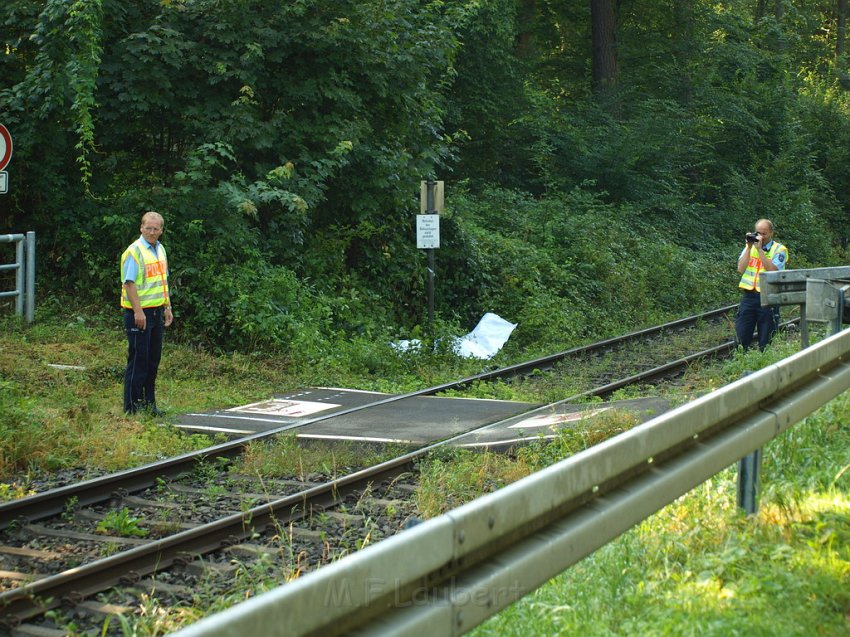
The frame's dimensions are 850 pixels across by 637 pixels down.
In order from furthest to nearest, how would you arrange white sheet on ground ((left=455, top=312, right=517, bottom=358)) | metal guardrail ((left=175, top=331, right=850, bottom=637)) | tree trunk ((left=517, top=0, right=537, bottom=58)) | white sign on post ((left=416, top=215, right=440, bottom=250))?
1. tree trunk ((left=517, top=0, right=537, bottom=58))
2. white sign on post ((left=416, top=215, right=440, bottom=250))
3. white sheet on ground ((left=455, top=312, right=517, bottom=358))
4. metal guardrail ((left=175, top=331, right=850, bottom=637))

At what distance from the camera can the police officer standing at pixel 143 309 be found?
1003 centimetres

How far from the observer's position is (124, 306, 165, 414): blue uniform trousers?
1009 cm

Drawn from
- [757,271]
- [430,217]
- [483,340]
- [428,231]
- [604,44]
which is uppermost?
[604,44]

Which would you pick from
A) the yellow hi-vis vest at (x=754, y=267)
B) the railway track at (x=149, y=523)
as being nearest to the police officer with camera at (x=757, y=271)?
the yellow hi-vis vest at (x=754, y=267)

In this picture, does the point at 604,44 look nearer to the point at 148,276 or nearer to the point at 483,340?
the point at 483,340

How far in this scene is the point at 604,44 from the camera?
1254 inches

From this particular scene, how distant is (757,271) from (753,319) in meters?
0.73

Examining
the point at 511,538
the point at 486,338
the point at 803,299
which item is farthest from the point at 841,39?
the point at 511,538

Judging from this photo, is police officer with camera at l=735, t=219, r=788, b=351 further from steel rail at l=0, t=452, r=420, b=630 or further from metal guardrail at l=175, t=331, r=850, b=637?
metal guardrail at l=175, t=331, r=850, b=637

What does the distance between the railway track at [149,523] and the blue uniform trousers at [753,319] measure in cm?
608

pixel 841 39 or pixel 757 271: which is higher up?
pixel 841 39

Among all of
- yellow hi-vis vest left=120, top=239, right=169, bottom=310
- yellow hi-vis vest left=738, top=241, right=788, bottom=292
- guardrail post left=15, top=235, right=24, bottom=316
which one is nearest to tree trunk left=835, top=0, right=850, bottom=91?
yellow hi-vis vest left=738, top=241, right=788, bottom=292

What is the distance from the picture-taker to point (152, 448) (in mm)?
8945

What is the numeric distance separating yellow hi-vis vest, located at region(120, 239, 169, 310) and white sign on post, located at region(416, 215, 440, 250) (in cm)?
652
